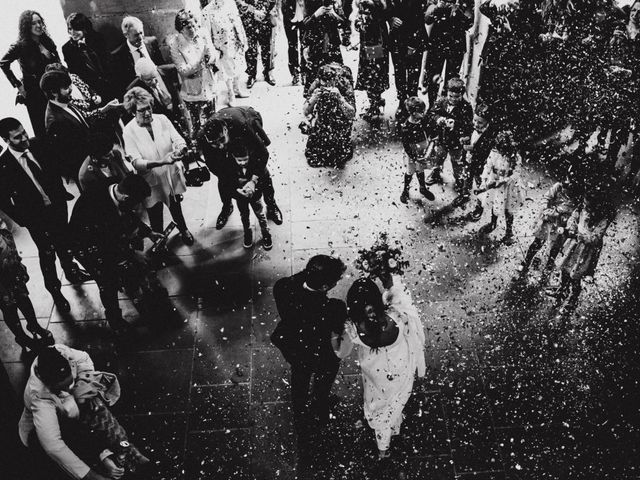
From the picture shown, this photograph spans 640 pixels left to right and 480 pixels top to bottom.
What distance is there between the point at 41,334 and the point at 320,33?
4946 millimetres

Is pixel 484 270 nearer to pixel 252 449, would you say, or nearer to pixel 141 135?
pixel 252 449

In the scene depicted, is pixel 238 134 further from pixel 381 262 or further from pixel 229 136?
pixel 381 262

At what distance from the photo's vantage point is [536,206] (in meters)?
6.62

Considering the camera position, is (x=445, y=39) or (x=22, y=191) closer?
(x=22, y=191)

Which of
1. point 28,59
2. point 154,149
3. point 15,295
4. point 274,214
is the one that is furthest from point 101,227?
point 28,59

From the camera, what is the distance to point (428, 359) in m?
5.06

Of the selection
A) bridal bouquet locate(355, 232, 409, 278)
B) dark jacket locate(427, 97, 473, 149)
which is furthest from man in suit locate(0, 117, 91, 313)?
dark jacket locate(427, 97, 473, 149)

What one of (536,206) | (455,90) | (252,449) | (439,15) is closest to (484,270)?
(536,206)

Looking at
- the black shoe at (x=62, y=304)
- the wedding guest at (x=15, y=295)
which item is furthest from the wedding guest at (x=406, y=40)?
the wedding guest at (x=15, y=295)

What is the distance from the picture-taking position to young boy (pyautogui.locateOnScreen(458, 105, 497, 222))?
19.9ft

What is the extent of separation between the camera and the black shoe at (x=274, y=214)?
21.0 ft

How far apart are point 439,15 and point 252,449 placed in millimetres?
5727

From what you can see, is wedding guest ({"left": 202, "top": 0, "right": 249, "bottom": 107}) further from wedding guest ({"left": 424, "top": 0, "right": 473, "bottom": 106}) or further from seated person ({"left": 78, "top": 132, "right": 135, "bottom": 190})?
seated person ({"left": 78, "top": 132, "right": 135, "bottom": 190})

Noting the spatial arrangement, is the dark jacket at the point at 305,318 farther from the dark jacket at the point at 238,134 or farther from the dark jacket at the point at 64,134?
the dark jacket at the point at 64,134
